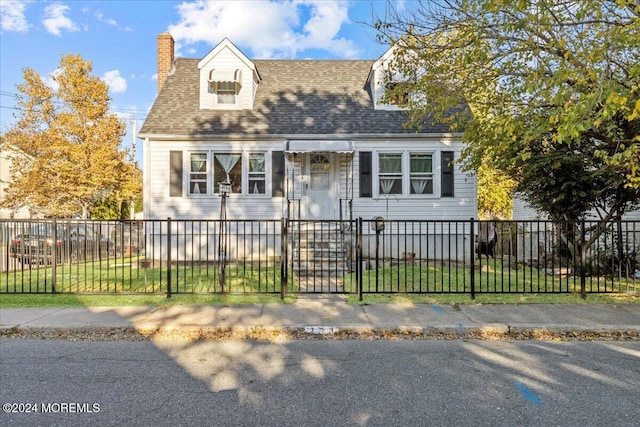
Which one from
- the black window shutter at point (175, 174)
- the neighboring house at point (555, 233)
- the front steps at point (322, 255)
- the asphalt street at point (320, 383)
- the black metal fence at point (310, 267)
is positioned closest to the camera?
the asphalt street at point (320, 383)

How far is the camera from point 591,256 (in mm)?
11000

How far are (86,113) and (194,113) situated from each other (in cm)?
1024

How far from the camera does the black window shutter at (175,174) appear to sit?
13.0 metres

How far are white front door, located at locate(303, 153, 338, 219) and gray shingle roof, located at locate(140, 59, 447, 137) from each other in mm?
950

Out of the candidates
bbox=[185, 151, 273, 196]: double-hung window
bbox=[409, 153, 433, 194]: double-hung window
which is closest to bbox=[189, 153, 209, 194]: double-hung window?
bbox=[185, 151, 273, 196]: double-hung window

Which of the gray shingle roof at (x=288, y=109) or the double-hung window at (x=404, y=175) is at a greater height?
the gray shingle roof at (x=288, y=109)

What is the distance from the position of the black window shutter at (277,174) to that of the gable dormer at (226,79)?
2.38 m

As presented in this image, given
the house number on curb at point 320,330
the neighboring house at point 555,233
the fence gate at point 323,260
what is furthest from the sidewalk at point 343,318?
the fence gate at point 323,260

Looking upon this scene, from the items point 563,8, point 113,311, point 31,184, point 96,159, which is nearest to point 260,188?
point 113,311

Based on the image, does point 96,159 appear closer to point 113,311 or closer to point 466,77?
point 113,311

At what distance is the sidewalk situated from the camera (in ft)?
19.2

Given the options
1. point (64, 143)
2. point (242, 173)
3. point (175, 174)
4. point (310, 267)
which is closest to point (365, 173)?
point (242, 173)

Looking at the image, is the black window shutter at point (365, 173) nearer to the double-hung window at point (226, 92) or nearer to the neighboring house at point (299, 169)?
the neighboring house at point (299, 169)

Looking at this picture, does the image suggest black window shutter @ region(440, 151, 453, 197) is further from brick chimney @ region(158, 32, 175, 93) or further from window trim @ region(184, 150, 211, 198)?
brick chimney @ region(158, 32, 175, 93)
